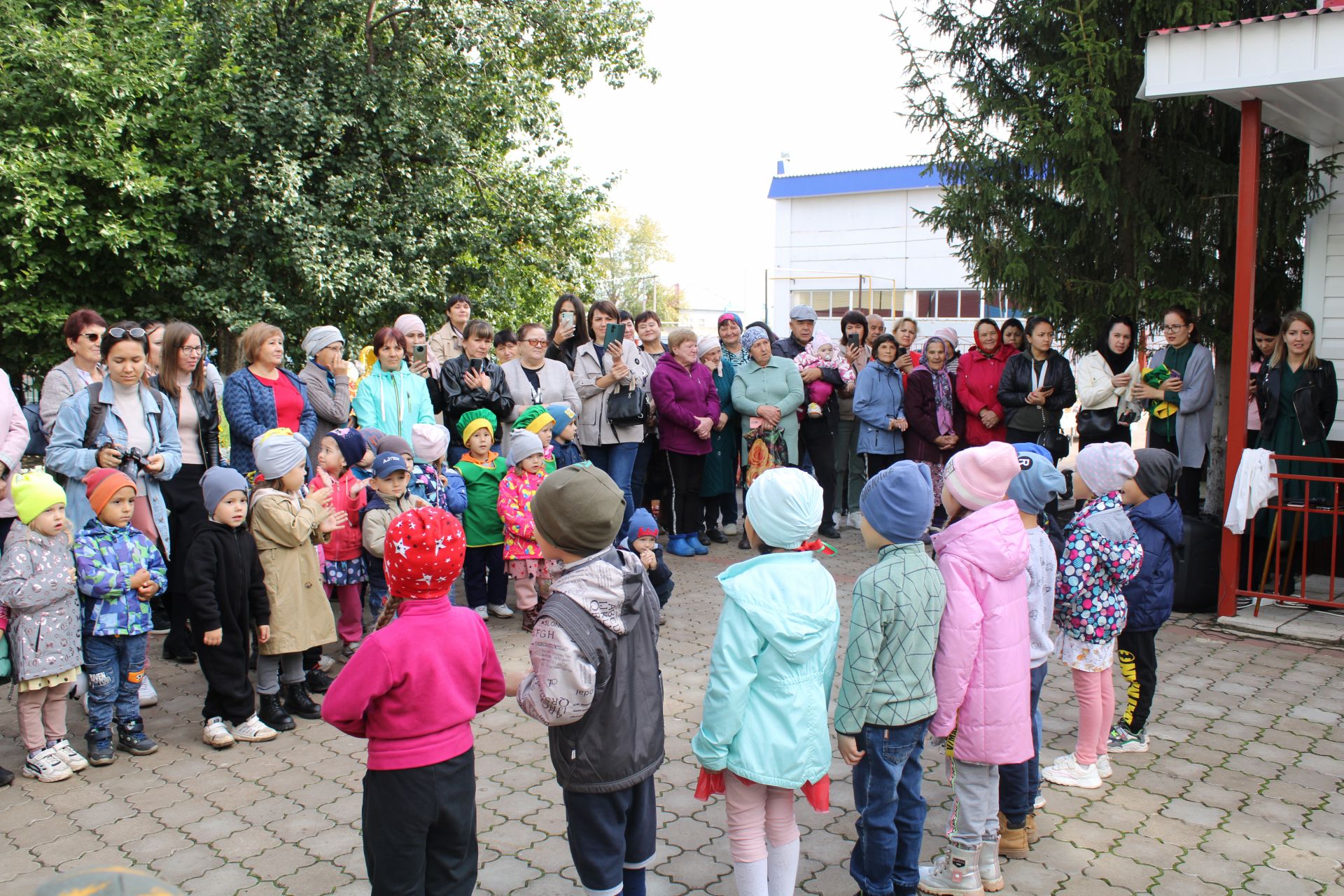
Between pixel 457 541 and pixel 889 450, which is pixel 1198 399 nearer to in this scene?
pixel 889 450

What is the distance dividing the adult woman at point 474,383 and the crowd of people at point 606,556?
0.13 ft

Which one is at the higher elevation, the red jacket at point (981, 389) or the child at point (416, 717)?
the red jacket at point (981, 389)

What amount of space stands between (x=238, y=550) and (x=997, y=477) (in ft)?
11.5

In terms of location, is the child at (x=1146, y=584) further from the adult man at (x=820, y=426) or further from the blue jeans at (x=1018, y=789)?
the adult man at (x=820, y=426)

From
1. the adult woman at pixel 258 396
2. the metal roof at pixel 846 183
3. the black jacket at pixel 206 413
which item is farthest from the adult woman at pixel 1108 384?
the metal roof at pixel 846 183

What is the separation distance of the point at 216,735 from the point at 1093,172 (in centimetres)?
825

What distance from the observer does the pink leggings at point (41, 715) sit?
455 centimetres

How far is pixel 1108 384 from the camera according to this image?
26.8 ft

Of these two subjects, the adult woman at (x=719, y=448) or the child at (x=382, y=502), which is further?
the adult woman at (x=719, y=448)

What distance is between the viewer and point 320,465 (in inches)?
234

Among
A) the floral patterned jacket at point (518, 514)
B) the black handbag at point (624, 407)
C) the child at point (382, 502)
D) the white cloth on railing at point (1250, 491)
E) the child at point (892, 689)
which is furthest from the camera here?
the black handbag at point (624, 407)

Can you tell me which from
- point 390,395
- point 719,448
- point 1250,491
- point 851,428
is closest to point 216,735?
point 390,395

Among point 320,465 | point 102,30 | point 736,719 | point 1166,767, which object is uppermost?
point 102,30

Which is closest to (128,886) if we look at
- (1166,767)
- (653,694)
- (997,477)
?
(653,694)
